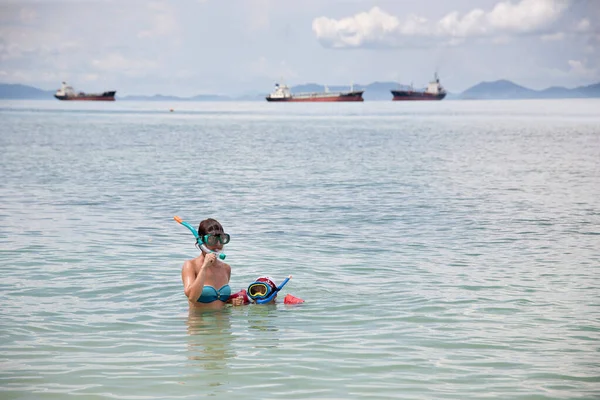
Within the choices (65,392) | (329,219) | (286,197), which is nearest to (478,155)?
(286,197)

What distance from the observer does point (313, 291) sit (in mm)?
12141

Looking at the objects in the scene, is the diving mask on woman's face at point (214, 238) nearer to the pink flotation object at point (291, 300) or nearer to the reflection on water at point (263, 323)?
the reflection on water at point (263, 323)

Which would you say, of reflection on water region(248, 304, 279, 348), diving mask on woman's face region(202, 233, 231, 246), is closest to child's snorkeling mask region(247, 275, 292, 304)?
reflection on water region(248, 304, 279, 348)

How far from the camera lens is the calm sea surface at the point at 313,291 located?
8211mm

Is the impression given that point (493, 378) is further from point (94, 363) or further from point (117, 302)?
point (117, 302)

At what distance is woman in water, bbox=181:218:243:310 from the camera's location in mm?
9828

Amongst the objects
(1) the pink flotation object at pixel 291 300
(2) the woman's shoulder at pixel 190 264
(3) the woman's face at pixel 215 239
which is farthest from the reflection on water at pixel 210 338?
(3) the woman's face at pixel 215 239

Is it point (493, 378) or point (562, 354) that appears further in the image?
point (562, 354)

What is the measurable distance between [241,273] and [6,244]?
5.20m

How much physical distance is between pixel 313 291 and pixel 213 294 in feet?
6.55

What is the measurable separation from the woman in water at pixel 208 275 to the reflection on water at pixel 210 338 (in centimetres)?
19

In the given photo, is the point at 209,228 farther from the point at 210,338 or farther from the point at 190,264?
the point at 210,338

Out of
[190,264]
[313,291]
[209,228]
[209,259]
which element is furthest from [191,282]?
[313,291]

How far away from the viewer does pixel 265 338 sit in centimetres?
963
